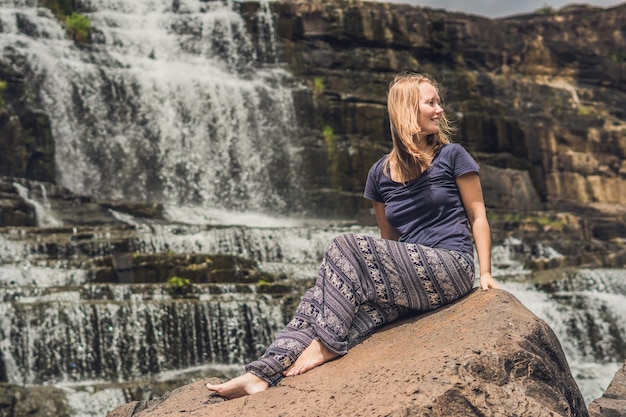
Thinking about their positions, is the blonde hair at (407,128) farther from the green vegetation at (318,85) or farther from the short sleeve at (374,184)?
the green vegetation at (318,85)

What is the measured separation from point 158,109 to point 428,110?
20.5 metres

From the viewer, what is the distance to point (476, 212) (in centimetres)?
471

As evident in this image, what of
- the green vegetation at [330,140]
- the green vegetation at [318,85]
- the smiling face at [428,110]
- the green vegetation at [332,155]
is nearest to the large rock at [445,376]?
the smiling face at [428,110]

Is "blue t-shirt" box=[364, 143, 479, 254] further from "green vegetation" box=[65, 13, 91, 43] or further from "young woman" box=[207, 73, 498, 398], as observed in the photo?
"green vegetation" box=[65, 13, 91, 43]

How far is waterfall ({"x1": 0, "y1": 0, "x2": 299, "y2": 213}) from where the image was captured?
76.1 feet

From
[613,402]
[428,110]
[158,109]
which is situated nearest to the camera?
[428,110]

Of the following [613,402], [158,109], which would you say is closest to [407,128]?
[613,402]

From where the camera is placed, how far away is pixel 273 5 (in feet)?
92.1

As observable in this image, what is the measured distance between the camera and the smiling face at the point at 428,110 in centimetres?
471

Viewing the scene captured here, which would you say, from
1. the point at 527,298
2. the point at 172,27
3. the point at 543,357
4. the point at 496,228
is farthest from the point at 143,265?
the point at 172,27

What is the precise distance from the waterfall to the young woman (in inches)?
733

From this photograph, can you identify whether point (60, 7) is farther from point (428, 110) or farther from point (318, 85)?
point (428, 110)

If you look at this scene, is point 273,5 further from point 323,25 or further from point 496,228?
point 496,228

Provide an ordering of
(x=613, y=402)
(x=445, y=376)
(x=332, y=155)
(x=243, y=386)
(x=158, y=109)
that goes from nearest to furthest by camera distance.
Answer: (x=445, y=376) < (x=243, y=386) < (x=613, y=402) < (x=158, y=109) < (x=332, y=155)
